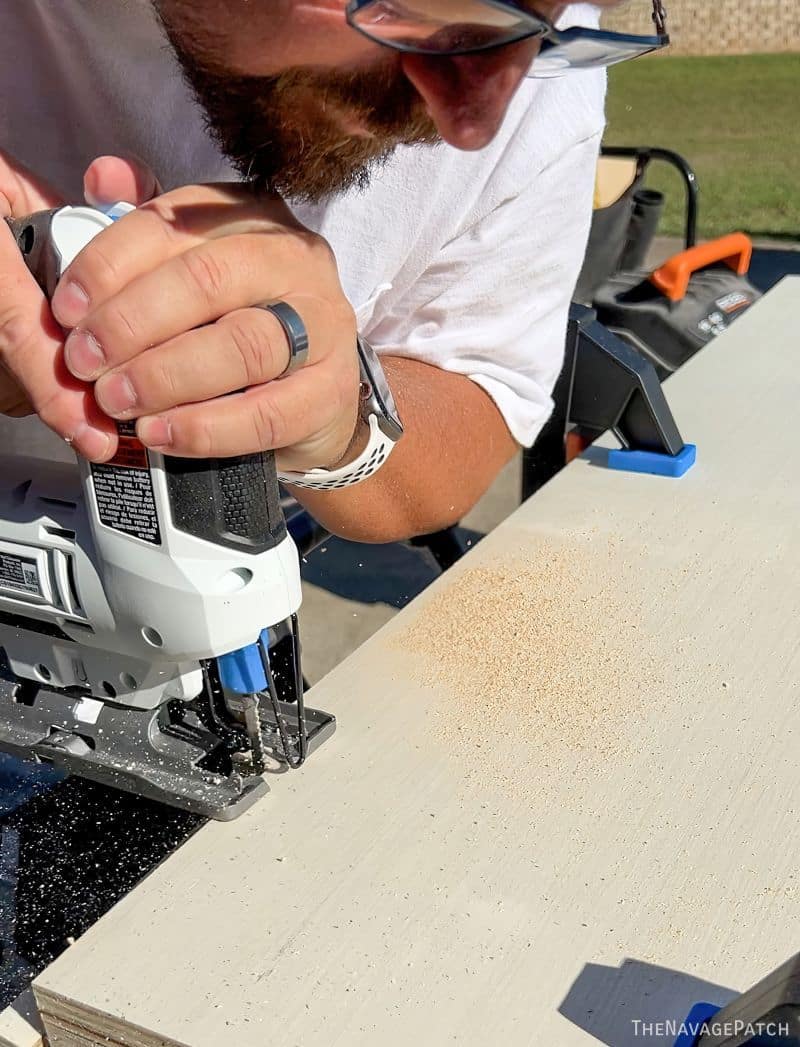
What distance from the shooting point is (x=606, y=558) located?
1313mm

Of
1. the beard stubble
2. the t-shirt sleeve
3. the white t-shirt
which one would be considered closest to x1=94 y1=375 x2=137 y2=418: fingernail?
the beard stubble

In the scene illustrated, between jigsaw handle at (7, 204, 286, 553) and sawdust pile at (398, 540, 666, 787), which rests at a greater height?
jigsaw handle at (7, 204, 286, 553)

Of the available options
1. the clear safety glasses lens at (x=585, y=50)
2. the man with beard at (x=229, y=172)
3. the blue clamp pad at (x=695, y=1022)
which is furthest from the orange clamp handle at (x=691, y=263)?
the blue clamp pad at (x=695, y=1022)

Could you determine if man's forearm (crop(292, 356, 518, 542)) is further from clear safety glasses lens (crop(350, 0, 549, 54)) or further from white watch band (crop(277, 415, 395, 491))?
clear safety glasses lens (crop(350, 0, 549, 54))

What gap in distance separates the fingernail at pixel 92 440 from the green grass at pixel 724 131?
5836 mm

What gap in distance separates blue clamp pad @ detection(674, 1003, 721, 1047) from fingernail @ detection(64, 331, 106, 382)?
24.4 inches

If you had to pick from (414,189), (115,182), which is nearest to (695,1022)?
(115,182)

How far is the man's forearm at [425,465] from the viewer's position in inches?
58.0

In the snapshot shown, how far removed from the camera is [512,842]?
2.96ft

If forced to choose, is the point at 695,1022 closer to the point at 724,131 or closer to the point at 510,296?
the point at 510,296

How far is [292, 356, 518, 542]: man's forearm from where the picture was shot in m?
1.47

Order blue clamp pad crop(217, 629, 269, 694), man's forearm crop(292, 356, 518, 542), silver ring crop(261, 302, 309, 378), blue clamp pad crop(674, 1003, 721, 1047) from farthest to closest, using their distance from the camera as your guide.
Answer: man's forearm crop(292, 356, 518, 542), blue clamp pad crop(217, 629, 269, 694), silver ring crop(261, 302, 309, 378), blue clamp pad crop(674, 1003, 721, 1047)

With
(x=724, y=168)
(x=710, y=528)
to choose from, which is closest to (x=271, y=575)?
(x=710, y=528)

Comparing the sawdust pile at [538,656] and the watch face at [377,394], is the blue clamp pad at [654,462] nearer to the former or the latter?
the sawdust pile at [538,656]
